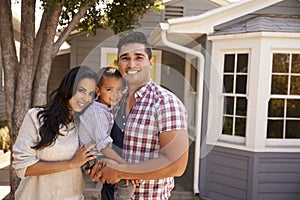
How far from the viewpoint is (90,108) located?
1.61 metres

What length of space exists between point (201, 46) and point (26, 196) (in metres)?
Answer: 3.51

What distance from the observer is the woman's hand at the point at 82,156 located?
1519 mm

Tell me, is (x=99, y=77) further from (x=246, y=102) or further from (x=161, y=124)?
(x=246, y=102)

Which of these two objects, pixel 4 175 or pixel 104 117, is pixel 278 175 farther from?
pixel 4 175

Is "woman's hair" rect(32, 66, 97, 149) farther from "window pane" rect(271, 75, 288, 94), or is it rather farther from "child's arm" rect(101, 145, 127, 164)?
"window pane" rect(271, 75, 288, 94)

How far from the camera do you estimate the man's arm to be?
1.29 metres

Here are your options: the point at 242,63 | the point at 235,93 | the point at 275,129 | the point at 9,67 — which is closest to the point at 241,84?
the point at 235,93

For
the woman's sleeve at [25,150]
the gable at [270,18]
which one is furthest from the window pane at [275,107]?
the woman's sleeve at [25,150]

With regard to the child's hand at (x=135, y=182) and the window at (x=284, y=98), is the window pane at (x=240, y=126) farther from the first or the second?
the child's hand at (x=135, y=182)

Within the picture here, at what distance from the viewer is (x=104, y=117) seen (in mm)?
1556

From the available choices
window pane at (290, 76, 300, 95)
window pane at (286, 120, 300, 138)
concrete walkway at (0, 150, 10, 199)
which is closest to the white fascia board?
window pane at (290, 76, 300, 95)

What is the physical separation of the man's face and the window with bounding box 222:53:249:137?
10.4 feet

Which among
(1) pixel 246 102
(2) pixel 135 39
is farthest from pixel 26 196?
(1) pixel 246 102

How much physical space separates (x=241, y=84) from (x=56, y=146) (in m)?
3.32
